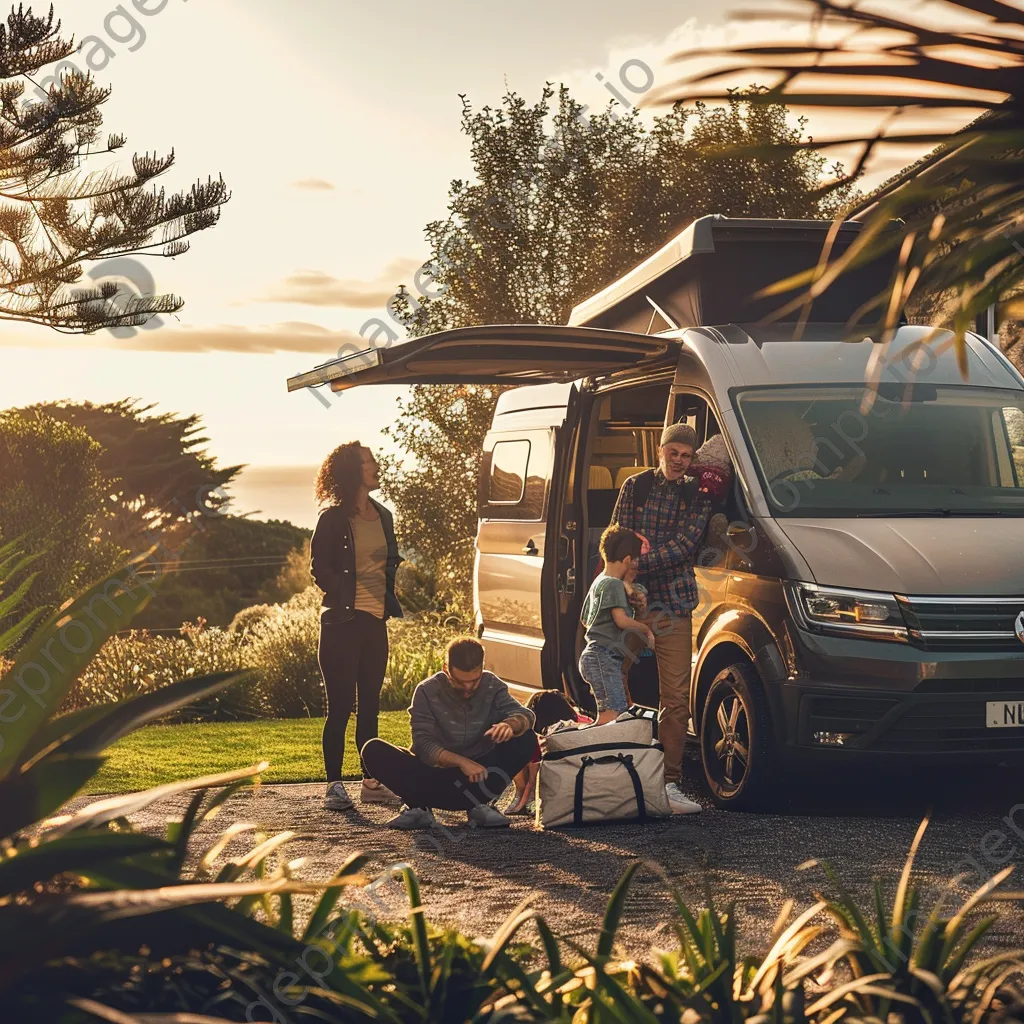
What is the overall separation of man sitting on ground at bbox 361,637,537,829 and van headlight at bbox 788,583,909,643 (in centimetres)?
152

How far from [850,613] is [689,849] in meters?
1.39

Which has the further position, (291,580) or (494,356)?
(291,580)

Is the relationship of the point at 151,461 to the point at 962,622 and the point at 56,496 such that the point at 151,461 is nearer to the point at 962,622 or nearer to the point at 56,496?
the point at 56,496

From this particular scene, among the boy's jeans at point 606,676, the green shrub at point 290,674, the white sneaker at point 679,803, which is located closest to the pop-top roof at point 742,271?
the boy's jeans at point 606,676

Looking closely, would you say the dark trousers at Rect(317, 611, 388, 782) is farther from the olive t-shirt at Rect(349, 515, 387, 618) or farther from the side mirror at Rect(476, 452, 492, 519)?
the side mirror at Rect(476, 452, 492, 519)

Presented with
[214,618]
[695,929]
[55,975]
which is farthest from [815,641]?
[214,618]

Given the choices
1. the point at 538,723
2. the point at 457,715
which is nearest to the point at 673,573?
the point at 538,723

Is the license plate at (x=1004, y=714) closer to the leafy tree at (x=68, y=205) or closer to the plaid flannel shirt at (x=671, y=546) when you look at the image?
the plaid flannel shirt at (x=671, y=546)

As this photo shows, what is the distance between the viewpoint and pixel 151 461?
42.4 meters

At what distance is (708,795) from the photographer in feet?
27.2

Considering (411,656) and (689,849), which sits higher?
(411,656)

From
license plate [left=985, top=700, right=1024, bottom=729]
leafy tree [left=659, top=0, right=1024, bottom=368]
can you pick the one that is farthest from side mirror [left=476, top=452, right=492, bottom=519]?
leafy tree [left=659, top=0, right=1024, bottom=368]

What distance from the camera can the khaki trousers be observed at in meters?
7.93

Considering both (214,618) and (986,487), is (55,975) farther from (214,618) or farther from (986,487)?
(214,618)
